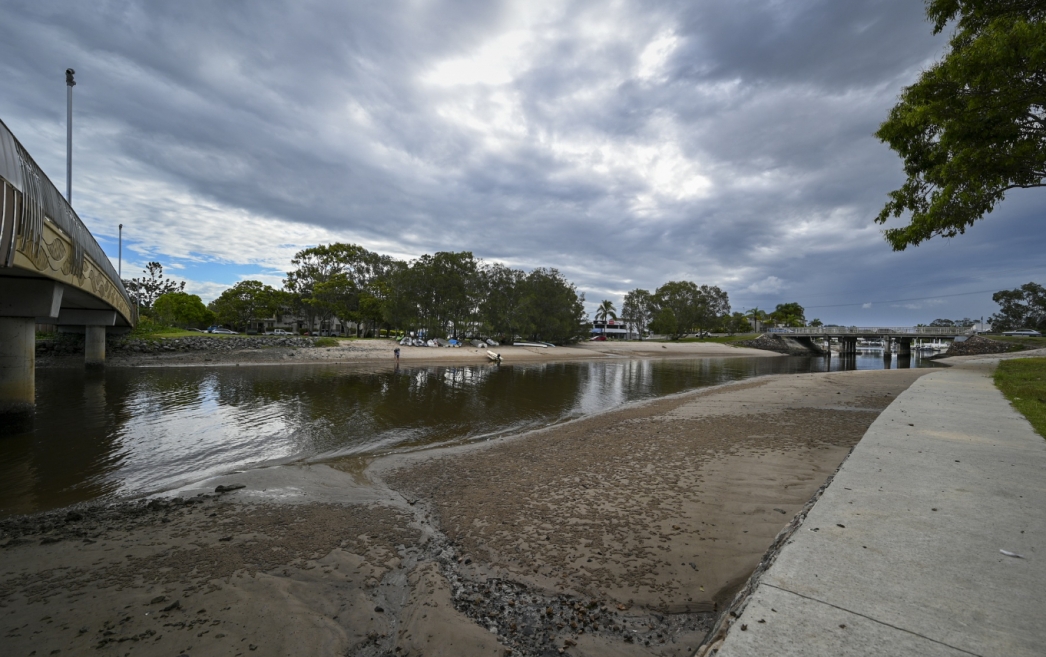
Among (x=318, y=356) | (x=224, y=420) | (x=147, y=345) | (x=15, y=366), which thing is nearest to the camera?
(x=224, y=420)

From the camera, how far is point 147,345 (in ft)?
123

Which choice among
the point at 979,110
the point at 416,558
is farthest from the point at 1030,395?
the point at 416,558

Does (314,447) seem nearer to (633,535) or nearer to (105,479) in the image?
(105,479)

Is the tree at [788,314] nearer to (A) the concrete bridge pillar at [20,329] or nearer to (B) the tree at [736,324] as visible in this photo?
(B) the tree at [736,324]

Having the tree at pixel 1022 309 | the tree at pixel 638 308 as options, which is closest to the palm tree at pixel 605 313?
the tree at pixel 638 308

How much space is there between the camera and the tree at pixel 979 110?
945 centimetres

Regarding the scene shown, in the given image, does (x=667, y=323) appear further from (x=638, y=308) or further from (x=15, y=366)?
(x=15, y=366)

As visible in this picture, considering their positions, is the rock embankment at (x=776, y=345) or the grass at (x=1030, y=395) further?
the rock embankment at (x=776, y=345)

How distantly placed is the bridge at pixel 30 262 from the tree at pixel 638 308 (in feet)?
331

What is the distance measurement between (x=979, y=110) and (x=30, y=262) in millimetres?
23758

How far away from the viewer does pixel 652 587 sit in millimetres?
4359

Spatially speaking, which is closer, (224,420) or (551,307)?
(224,420)

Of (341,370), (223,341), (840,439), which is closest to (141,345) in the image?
(223,341)

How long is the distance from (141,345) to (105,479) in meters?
37.2
